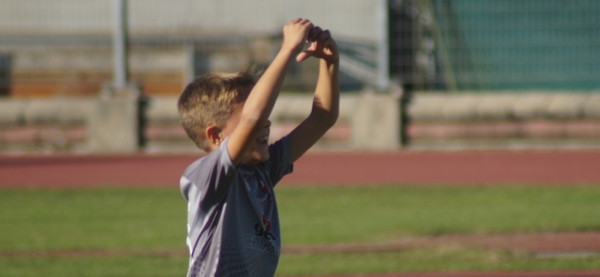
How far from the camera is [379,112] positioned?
38.5ft

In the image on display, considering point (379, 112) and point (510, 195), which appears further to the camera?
point (379, 112)

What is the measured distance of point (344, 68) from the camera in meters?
12.5

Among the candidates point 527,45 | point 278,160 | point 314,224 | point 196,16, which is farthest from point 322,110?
point 196,16

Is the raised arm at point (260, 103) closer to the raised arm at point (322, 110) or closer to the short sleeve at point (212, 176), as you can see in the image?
the short sleeve at point (212, 176)

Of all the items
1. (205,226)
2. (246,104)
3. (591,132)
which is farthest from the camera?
(591,132)

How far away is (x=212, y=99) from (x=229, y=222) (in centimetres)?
32

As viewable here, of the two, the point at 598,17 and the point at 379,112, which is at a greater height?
the point at 598,17

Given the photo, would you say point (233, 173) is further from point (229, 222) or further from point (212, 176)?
point (229, 222)

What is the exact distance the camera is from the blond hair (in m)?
2.28

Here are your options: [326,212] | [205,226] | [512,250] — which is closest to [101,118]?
[326,212]

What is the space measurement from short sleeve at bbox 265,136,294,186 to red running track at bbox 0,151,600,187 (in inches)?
273

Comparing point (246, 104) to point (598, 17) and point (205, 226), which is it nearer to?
point (205, 226)

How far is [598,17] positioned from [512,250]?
6748 millimetres

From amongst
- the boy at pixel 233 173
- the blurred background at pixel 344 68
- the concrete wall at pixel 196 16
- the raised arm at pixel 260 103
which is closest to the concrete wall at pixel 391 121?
the blurred background at pixel 344 68
